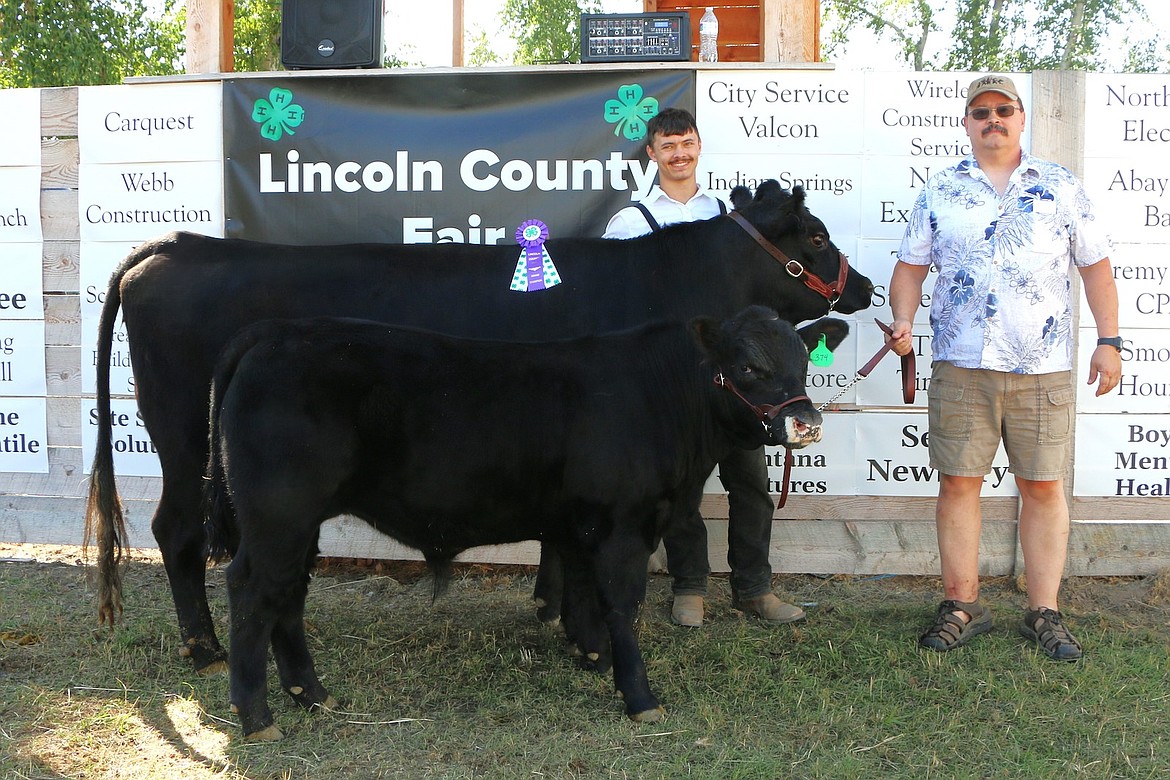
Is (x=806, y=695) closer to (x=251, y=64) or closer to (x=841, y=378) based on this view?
(x=841, y=378)

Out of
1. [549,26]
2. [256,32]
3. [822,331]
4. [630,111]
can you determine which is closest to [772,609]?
[822,331]

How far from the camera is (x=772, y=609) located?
4.82 m

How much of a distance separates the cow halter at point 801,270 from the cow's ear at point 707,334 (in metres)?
1.04

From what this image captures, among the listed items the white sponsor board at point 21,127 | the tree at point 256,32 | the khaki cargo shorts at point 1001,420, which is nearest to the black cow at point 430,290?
the khaki cargo shorts at point 1001,420

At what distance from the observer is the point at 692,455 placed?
150 inches

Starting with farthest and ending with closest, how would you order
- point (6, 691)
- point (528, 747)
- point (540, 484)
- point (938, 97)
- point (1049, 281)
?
point (938, 97) → point (1049, 281) → point (6, 691) → point (540, 484) → point (528, 747)

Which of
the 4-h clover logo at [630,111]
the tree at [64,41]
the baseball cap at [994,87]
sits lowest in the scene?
the baseball cap at [994,87]

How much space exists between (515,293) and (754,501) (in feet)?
5.01

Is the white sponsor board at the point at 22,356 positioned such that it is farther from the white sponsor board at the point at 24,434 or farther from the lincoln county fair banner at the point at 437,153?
the lincoln county fair banner at the point at 437,153

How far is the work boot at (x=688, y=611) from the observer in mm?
4758

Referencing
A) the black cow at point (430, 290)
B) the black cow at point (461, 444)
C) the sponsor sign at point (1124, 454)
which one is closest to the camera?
the black cow at point (461, 444)

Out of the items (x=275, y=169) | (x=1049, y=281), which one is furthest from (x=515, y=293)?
(x=1049, y=281)

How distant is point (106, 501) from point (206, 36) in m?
2.90

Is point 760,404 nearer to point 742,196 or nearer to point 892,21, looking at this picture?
point 742,196
